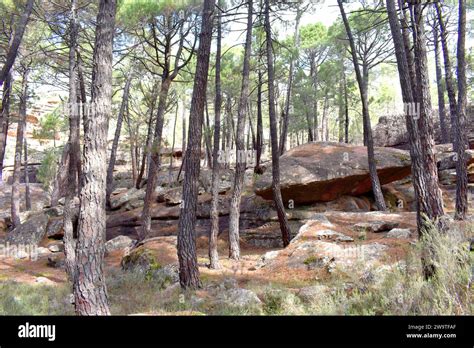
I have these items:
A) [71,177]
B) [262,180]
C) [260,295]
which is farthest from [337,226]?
[71,177]

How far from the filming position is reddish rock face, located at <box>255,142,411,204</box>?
13.5 m

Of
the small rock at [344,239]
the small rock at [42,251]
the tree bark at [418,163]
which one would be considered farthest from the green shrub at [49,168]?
the tree bark at [418,163]

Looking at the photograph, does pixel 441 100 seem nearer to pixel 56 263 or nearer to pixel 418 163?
pixel 418 163

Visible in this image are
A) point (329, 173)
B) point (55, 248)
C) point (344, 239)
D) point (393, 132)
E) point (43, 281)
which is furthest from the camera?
point (393, 132)

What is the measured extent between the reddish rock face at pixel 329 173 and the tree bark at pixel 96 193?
898 cm

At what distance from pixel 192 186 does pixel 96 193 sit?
249 centimetres

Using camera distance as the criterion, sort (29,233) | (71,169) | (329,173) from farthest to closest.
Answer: (29,233)
(329,173)
(71,169)

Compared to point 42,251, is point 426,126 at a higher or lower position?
higher

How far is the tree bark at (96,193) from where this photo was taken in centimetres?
470

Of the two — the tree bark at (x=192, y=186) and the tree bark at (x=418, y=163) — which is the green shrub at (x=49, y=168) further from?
the tree bark at (x=418, y=163)

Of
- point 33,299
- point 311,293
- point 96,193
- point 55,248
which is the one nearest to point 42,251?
point 55,248

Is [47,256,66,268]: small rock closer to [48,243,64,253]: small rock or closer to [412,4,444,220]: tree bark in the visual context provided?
[48,243,64,253]: small rock

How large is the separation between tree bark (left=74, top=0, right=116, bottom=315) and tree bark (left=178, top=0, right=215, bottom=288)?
2.22 metres

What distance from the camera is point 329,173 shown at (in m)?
13.6
